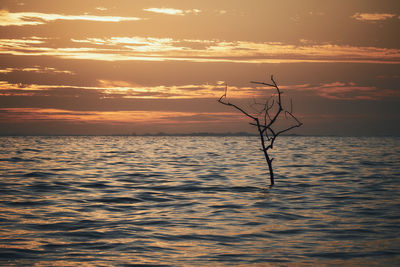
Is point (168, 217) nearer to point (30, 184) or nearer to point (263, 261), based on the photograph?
point (263, 261)

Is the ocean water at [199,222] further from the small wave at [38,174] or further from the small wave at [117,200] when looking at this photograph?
the small wave at [38,174]

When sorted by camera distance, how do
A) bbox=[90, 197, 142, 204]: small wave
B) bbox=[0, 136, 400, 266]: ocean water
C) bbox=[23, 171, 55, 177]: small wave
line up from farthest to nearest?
1. bbox=[23, 171, 55, 177]: small wave
2. bbox=[90, 197, 142, 204]: small wave
3. bbox=[0, 136, 400, 266]: ocean water

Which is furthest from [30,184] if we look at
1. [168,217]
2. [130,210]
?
[168,217]

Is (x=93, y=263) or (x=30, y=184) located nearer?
(x=93, y=263)

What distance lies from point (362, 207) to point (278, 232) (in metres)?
5.75

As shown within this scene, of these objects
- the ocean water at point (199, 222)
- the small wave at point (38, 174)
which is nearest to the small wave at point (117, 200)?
the ocean water at point (199, 222)

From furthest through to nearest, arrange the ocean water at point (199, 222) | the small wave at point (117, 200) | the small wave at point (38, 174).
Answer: the small wave at point (38, 174) < the small wave at point (117, 200) < the ocean water at point (199, 222)

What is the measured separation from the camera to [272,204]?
1722cm

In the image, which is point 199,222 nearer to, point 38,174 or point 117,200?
point 117,200

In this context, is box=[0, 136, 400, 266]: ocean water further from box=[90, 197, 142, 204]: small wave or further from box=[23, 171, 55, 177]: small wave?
box=[23, 171, 55, 177]: small wave

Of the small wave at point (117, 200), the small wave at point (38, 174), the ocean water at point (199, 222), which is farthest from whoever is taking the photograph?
the small wave at point (38, 174)

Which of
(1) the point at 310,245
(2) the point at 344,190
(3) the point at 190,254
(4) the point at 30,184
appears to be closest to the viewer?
(3) the point at 190,254

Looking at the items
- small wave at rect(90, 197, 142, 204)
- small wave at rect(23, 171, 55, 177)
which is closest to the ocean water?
small wave at rect(90, 197, 142, 204)

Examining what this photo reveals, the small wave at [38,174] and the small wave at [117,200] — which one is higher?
the small wave at [117,200]
